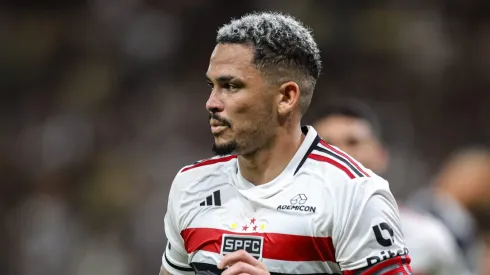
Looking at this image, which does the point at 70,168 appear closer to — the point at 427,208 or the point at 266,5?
the point at 266,5

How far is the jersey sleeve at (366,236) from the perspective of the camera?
3.20m

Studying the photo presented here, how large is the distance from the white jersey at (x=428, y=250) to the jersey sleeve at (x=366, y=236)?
2.56m

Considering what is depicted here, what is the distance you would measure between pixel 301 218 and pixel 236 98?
45cm

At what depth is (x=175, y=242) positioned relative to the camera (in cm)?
367

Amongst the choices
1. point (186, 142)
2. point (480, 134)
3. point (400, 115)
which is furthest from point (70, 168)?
point (480, 134)

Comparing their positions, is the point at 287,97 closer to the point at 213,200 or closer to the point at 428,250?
the point at 213,200

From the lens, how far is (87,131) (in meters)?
10.5

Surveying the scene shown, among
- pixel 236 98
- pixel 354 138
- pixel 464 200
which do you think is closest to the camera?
pixel 236 98

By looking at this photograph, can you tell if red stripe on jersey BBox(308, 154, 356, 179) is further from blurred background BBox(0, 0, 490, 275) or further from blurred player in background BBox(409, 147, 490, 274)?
blurred background BBox(0, 0, 490, 275)

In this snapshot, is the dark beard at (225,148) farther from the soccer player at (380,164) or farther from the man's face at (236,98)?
the soccer player at (380,164)

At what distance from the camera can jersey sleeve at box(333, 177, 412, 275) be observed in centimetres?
320

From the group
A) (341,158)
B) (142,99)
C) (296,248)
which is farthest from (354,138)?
(142,99)

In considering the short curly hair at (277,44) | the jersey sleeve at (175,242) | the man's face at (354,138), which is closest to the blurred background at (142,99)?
the man's face at (354,138)

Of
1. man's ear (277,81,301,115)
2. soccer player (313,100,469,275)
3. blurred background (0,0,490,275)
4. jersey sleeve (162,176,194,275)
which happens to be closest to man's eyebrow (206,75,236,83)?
man's ear (277,81,301,115)
